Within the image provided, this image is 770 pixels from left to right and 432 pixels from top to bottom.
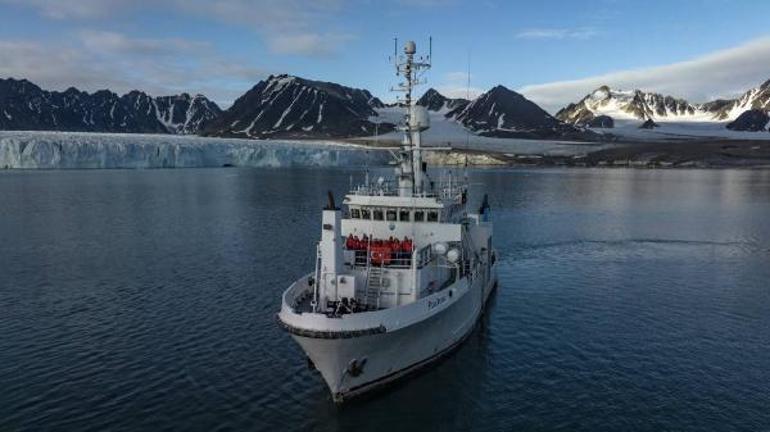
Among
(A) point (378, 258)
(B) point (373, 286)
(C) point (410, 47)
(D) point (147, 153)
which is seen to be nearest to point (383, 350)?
(B) point (373, 286)

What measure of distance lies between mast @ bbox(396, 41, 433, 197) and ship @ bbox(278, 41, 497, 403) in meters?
0.06

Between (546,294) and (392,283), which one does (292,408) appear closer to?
(392,283)

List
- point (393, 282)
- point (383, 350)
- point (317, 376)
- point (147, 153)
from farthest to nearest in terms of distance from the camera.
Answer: point (147, 153) < point (393, 282) < point (317, 376) < point (383, 350)

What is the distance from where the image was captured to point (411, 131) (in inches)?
1245

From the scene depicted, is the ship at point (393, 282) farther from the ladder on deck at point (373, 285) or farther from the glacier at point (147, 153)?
the glacier at point (147, 153)

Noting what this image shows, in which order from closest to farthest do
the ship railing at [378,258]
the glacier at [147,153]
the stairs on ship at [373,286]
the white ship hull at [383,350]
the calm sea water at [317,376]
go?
the white ship hull at [383,350], the calm sea water at [317,376], the stairs on ship at [373,286], the ship railing at [378,258], the glacier at [147,153]

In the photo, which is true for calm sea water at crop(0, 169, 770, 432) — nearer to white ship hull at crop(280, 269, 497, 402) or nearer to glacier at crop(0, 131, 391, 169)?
white ship hull at crop(280, 269, 497, 402)

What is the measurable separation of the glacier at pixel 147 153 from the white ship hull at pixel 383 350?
11837 cm

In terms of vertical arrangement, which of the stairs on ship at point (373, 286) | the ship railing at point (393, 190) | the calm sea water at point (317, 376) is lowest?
the calm sea water at point (317, 376)

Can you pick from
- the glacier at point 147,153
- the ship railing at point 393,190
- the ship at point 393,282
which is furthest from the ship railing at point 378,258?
the glacier at point 147,153

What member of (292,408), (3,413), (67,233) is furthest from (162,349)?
(67,233)

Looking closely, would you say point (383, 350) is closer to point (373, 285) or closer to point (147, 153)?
point (373, 285)

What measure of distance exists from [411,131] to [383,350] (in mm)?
13098

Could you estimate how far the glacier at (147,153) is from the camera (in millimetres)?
148625
